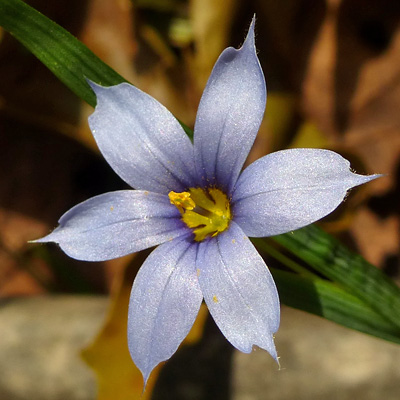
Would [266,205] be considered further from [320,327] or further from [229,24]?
[229,24]

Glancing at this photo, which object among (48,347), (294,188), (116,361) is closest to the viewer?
(294,188)

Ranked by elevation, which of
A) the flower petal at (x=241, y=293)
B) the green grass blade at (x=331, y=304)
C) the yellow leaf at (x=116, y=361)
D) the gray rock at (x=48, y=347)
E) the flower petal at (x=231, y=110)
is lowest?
the gray rock at (x=48, y=347)

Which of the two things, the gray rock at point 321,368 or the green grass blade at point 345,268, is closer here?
the green grass blade at point 345,268

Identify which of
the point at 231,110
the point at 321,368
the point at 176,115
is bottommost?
the point at 321,368

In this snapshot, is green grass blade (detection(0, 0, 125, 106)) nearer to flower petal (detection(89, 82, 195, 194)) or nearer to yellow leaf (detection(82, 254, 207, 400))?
flower petal (detection(89, 82, 195, 194))

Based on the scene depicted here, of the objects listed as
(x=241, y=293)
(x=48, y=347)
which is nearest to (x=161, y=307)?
(x=241, y=293)

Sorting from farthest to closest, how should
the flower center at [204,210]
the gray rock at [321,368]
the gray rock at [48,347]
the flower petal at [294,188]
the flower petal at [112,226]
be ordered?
1. the gray rock at [48,347]
2. the gray rock at [321,368]
3. the flower center at [204,210]
4. the flower petal at [112,226]
5. the flower petal at [294,188]

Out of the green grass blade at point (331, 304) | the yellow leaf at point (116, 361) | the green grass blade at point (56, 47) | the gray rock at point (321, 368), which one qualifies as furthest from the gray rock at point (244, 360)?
the green grass blade at point (56, 47)

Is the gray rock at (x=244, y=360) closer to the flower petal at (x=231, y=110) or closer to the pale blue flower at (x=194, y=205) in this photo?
the pale blue flower at (x=194, y=205)

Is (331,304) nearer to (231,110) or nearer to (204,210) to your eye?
(204,210)
